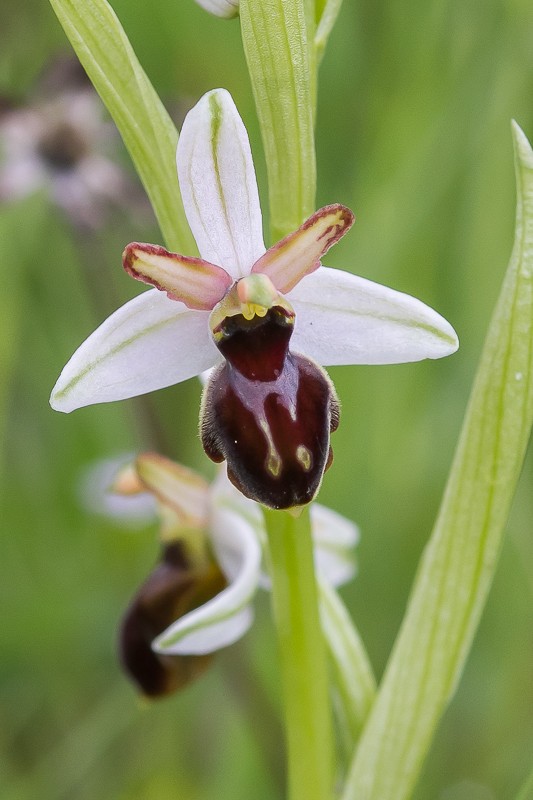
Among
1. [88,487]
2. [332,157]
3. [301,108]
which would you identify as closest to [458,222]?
[332,157]

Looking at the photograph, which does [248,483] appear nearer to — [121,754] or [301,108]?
[301,108]

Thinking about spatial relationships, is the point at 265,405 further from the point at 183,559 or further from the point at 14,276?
the point at 14,276

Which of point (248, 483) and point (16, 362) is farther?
point (16, 362)

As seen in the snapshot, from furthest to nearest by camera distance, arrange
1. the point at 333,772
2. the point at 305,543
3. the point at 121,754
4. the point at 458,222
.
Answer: the point at 121,754 → the point at 458,222 → the point at 333,772 → the point at 305,543

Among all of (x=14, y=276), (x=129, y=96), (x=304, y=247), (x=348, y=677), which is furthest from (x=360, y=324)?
(x=14, y=276)

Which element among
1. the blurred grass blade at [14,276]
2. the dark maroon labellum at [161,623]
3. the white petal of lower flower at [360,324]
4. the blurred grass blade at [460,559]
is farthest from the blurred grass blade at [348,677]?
the blurred grass blade at [14,276]

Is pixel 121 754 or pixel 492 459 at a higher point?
pixel 492 459

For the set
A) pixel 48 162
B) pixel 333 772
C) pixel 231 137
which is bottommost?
pixel 333 772
